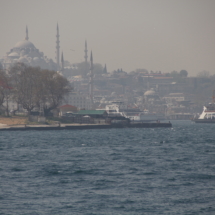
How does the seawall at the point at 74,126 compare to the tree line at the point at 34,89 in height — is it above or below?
below

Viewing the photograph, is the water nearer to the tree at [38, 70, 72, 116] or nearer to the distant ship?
the tree at [38, 70, 72, 116]

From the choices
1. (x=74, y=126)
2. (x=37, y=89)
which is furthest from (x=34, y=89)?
(x=74, y=126)

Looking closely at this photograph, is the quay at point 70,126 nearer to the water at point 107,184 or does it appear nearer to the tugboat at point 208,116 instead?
the water at point 107,184

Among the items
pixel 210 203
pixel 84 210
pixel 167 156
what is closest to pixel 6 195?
pixel 84 210

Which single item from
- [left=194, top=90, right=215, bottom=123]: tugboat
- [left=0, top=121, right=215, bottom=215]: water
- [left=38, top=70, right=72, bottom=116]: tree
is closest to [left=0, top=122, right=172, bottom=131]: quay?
[left=38, top=70, right=72, bottom=116]: tree

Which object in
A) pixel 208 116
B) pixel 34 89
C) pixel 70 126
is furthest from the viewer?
pixel 208 116

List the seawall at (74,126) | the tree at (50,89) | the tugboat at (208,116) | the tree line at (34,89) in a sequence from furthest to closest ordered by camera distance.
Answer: the tugboat at (208,116)
the tree at (50,89)
the tree line at (34,89)
the seawall at (74,126)

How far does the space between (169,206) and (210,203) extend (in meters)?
1.69

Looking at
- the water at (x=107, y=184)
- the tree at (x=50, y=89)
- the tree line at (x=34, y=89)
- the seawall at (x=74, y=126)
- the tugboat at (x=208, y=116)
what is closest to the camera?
the water at (x=107, y=184)

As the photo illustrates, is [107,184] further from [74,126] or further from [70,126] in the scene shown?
[74,126]

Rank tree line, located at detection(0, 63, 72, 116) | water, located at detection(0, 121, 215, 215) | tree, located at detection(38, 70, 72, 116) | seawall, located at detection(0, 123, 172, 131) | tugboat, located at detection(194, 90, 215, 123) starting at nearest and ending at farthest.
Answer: water, located at detection(0, 121, 215, 215)
seawall, located at detection(0, 123, 172, 131)
tree line, located at detection(0, 63, 72, 116)
tree, located at detection(38, 70, 72, 116)
tugboat, located at detection(194, 90, 215, 123)

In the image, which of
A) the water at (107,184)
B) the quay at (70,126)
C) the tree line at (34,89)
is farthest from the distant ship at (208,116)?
the water at (107,184)

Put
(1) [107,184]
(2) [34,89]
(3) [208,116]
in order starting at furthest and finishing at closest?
1. (3) [208,116]
2. (2) [34,89]
3. (1) [107,184]

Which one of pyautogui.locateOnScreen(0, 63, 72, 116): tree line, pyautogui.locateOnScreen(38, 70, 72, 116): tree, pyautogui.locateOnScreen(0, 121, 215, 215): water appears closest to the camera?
pyautogui.locateOnScreen(0, 121, 215, 215): water
